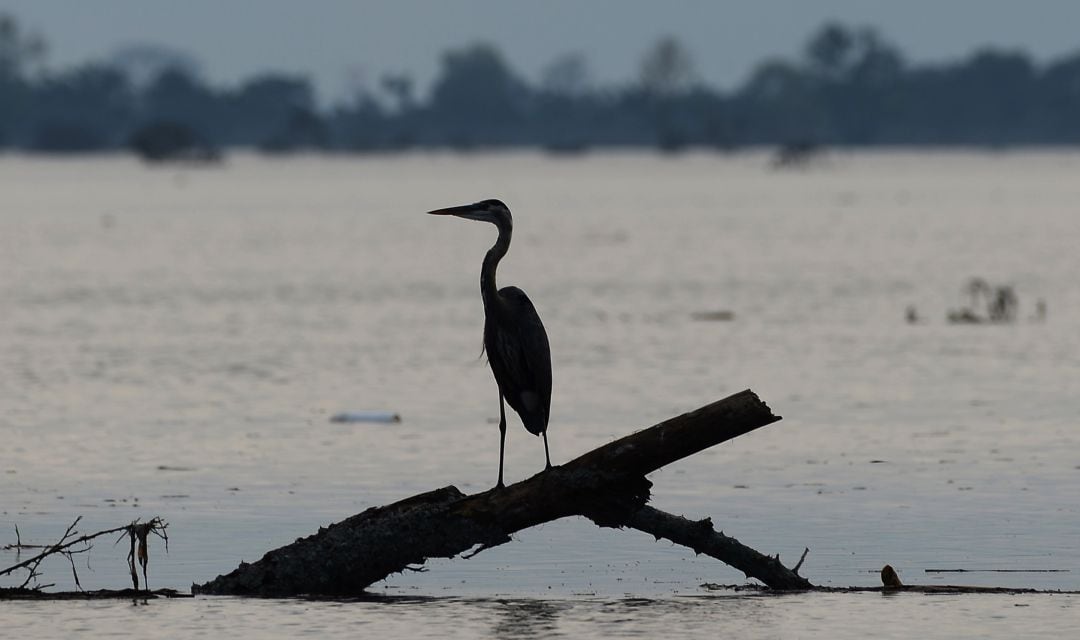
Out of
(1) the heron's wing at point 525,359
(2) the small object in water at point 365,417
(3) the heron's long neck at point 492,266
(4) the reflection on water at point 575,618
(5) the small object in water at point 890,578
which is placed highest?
(3) the heron's long neck at point 492,266

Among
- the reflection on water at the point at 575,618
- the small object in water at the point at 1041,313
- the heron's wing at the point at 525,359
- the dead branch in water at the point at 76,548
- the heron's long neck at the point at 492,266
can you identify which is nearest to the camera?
the reflection on water at the point at 575,618

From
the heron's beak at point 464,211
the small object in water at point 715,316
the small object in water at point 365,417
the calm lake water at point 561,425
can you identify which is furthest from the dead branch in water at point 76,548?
the small object in water at point 715,316

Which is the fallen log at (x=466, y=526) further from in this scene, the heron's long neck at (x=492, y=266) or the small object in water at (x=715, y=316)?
the small object in water at (x=715, y=316)

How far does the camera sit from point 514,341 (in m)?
13.8

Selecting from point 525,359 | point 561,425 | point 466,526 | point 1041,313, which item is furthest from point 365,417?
point 1041,313

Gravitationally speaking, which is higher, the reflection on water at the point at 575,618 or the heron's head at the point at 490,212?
the heron's head at the point at 490,212

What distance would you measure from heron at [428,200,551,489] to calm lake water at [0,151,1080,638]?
1.07 meters

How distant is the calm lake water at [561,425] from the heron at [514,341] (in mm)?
1073

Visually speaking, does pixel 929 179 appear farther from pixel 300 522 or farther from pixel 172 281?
pixel 300 522

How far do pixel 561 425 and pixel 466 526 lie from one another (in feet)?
26.0

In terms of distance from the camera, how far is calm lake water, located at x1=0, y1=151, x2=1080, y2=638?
41.7 feet

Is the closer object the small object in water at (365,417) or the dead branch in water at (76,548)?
the dead branch in water at (76,548)

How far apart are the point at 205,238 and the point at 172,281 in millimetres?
19943

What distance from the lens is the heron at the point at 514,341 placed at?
13.7 metres
